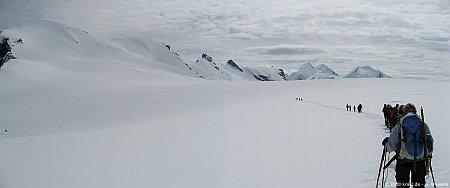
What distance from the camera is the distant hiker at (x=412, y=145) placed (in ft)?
21.9

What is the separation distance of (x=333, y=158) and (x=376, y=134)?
259 inches

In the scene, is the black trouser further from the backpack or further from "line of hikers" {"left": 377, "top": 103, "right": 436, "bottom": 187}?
the backpack

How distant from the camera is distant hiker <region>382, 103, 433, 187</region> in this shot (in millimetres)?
6668

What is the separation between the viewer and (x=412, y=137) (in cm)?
670

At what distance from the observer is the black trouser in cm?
688

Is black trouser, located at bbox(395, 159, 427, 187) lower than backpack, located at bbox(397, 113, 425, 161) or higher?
lower

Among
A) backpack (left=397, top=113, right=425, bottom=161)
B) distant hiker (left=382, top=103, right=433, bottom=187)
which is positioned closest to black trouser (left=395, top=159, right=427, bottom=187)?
distant hiker (left=382, top=103, right=433, bottom=187)

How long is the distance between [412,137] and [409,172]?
0.74 m

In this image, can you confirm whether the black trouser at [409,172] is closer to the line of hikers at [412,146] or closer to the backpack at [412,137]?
the line of hikers at [412,146]

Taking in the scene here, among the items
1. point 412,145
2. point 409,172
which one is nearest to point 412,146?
point 412,145

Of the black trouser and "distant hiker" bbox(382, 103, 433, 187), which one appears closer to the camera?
"distant hiker" bbox(382, 103, 433, 187)

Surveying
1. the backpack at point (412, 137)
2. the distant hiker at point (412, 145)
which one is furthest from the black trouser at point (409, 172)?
the backpack at point (412, 137)

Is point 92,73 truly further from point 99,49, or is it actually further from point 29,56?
point 99,49

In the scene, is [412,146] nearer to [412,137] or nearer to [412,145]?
[412,145]
